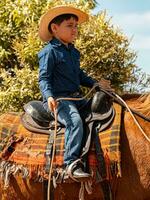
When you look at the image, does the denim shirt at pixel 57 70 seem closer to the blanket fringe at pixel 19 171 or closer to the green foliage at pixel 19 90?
the blanket fringe at pixel 19 171

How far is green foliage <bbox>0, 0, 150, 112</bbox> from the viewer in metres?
11.0

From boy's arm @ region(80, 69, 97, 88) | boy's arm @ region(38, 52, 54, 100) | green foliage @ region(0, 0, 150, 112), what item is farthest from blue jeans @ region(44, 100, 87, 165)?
green foliage @ region(0, 0, 150, 112)

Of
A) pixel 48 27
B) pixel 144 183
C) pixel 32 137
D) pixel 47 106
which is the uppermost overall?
pixel 48 27

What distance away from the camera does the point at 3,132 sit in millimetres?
4973

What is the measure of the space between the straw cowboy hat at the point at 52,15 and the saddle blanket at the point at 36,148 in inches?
37.3

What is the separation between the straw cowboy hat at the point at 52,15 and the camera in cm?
470

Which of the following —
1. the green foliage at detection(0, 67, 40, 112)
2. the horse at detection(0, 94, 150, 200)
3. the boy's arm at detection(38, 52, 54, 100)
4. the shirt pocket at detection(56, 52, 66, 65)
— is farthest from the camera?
the green foliage at detection(0, 67, 40, 112)

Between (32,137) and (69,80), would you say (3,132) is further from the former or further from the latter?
(69,80)

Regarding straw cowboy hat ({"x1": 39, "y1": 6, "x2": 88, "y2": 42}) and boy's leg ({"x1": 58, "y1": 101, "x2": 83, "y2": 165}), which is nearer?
boy's leg ({"x1": 58, "y1": 101, "x2": 83, "y2": 165})

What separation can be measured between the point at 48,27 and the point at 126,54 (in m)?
6.91

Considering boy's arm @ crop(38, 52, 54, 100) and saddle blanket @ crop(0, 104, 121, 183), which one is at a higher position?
boy's arm @ crop(38, 52, 54, 100)

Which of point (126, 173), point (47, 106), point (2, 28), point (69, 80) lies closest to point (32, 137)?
point (47, 106)

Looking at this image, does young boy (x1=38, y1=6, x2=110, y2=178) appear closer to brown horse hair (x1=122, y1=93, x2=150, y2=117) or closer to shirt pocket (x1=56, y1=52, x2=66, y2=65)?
shirt pocket (x1=56, y1=52, x2=66, y2=65)

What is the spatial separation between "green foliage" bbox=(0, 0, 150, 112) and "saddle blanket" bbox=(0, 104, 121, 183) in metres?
5.90
